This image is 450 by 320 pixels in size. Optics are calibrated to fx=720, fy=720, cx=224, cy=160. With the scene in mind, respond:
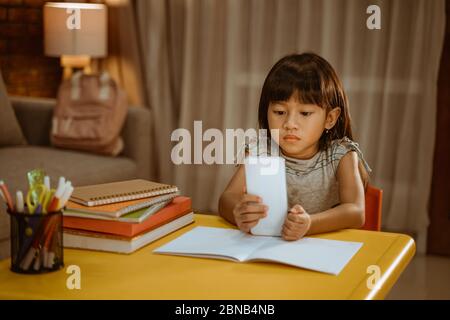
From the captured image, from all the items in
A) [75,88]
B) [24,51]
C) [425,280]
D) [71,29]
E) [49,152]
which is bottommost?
[425,280]

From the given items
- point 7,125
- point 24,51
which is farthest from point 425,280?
point 24,51

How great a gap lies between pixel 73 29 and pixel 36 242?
2493 mm

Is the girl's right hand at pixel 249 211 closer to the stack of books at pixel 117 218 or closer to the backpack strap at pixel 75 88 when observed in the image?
the stack of books at pixel 117 218

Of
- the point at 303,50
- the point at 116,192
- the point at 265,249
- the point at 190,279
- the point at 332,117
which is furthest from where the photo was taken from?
the point at 303,50

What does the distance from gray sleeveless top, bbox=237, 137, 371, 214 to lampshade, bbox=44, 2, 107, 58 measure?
6.87 ft

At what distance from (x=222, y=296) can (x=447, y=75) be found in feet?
7.38

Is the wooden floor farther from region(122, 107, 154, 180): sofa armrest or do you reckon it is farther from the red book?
the red book

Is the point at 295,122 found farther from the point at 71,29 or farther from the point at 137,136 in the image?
the point at 71,29

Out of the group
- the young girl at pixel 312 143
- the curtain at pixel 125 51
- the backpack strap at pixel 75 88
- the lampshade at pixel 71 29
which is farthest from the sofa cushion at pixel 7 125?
the young girl at pixel 312 143

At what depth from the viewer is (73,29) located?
347 centimetres

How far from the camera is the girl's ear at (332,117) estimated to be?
5.38ft

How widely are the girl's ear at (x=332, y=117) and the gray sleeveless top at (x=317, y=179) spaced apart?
40 millimetres

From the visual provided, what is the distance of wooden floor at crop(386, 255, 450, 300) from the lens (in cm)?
255
